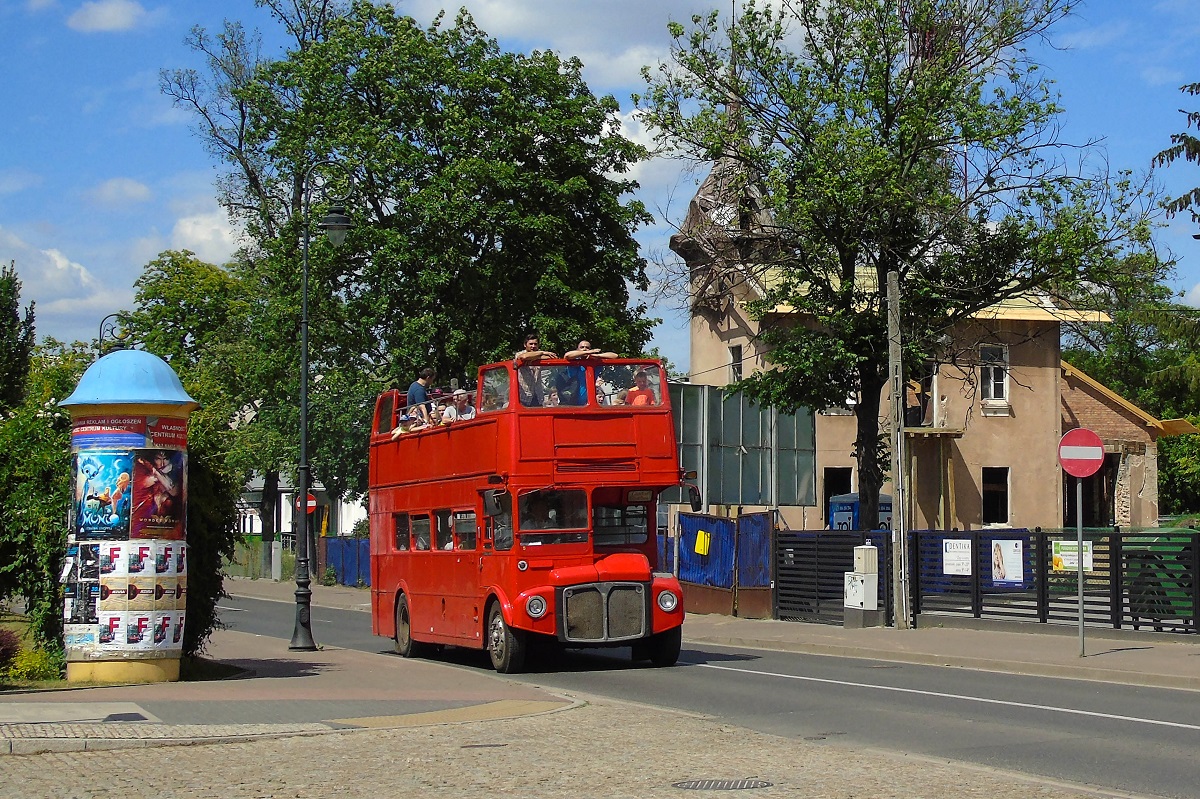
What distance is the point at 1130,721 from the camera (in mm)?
13297

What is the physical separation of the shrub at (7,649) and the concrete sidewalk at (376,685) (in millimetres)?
1625

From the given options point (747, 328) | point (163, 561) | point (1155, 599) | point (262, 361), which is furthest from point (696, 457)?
point (163, 561)

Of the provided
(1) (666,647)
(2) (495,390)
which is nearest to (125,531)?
(2) (495,390)

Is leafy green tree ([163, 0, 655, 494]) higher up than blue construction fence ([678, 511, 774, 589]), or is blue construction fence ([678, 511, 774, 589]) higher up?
leafy green tree ([163, 0, 655, 494])

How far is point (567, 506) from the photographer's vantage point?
764 inches

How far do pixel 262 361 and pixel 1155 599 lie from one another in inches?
1082

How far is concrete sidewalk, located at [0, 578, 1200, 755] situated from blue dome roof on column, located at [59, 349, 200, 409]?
3267 millimetres

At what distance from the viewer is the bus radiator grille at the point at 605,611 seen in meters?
19.0

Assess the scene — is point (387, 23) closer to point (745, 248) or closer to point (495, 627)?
point (745, 248)

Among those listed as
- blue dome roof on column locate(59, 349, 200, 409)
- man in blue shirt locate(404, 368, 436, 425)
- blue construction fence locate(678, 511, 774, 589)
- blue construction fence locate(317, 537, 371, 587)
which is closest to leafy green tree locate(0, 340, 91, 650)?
blue dome roof on column locate(59, 349, 200, 409)

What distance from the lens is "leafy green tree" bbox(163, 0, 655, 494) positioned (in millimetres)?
37812

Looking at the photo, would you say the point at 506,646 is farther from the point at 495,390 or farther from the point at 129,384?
the point at 129,384

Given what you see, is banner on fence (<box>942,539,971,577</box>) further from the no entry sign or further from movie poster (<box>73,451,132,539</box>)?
movie poster (<box>73,451,132,539</box>)

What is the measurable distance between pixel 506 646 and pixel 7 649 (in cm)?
634
